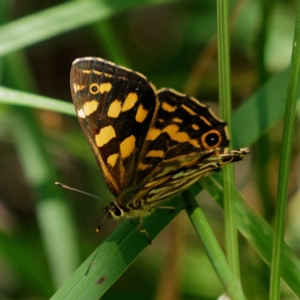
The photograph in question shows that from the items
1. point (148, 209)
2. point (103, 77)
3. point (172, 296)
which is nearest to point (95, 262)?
point (148, 209)

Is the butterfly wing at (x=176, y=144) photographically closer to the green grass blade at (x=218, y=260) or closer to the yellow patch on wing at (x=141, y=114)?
the yellow patch on wing at (x=141, y=114)

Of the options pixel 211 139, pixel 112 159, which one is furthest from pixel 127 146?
pixel 211 139

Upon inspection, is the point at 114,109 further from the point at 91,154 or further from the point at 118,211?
the point at 91,154

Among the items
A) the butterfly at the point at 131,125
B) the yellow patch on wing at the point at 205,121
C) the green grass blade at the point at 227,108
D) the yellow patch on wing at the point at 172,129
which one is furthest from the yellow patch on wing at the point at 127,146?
the green grass blade at the point at 227,108

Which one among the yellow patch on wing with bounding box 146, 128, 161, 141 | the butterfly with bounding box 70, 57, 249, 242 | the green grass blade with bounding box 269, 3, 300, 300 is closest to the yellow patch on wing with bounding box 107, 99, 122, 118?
A: the butterfly with bounding box 70, 57, 249, 242

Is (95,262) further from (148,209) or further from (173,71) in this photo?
(173,71)

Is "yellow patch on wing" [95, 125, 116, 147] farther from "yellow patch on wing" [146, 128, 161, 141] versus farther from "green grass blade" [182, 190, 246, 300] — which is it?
"green grass blade" [182, 190, 246, 300]
